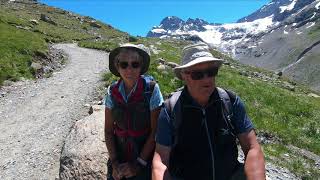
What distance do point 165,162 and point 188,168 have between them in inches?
17.0

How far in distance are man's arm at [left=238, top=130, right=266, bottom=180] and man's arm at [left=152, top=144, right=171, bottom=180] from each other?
49.4 inches

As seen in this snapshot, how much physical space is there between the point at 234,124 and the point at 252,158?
62cm

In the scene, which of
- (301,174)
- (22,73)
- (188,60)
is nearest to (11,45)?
(22,73)

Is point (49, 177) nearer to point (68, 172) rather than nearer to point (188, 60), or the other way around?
point (68, 172)

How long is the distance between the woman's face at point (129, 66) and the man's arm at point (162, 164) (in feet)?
6.07

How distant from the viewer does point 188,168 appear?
7367 mm

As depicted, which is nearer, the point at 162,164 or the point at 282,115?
the point at 162,164

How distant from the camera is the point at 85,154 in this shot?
34.6 ft

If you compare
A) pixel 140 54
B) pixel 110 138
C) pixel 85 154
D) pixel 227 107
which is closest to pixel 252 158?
pixel 227 107

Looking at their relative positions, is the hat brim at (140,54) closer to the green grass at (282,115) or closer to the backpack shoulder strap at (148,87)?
the backpack shoulder strap at (148,87)

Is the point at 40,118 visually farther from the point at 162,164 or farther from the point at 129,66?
the point at 162,164

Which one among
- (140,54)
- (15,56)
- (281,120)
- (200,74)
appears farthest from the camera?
(15,56)

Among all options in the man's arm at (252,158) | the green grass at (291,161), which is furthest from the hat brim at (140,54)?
the green grass at (291,161)

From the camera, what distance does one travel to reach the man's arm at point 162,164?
23.6 feet
